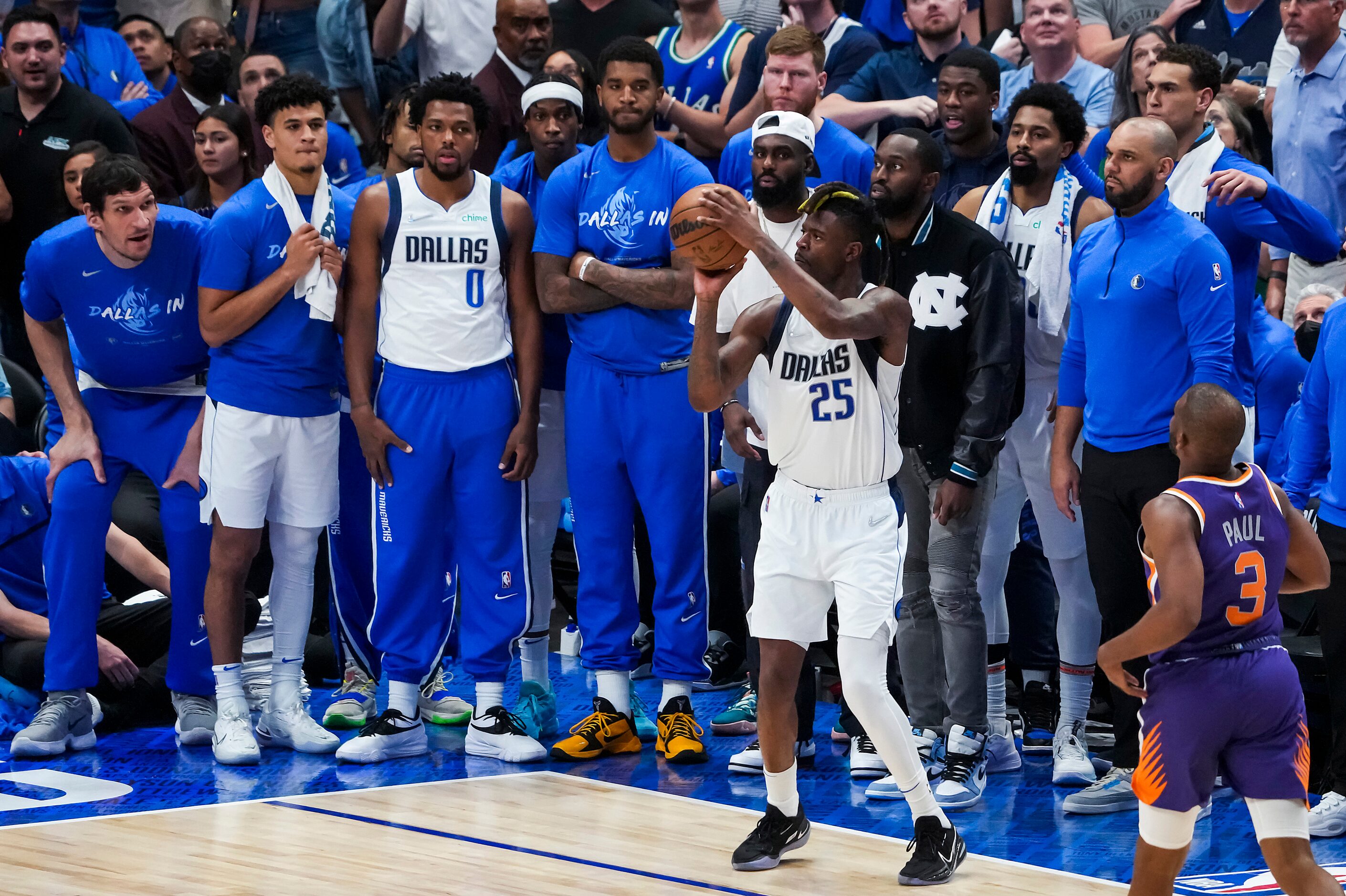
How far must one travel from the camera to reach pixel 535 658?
6762 mm

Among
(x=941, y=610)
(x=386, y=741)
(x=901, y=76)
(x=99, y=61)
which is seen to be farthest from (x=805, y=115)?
(x=99, y=61)

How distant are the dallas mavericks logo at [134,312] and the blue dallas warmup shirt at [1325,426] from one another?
433cm

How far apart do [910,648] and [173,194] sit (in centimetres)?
479

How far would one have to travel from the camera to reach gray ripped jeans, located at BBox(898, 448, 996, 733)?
5.68 metres

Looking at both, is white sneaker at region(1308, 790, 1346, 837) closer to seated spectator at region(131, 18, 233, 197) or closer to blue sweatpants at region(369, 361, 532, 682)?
blue sweatpants at region(369, 361, 532, 682)

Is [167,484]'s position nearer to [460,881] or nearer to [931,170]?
[460,881]

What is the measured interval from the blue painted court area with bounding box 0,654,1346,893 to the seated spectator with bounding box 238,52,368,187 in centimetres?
300

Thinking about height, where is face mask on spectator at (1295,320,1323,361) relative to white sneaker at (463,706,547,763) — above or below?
above

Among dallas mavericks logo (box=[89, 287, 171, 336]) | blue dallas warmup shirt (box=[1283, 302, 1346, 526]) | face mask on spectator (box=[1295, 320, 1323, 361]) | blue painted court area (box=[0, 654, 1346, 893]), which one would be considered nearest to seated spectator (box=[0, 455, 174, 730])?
blue painted court area (box=[0, 654, 1346, 893])

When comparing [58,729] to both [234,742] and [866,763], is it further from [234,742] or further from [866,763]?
[866,763]

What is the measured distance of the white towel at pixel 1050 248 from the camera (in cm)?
593

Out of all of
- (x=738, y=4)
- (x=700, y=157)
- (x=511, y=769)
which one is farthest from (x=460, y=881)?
(x=738, y=4)

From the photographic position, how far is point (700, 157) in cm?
797

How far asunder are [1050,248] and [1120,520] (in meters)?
1.12
